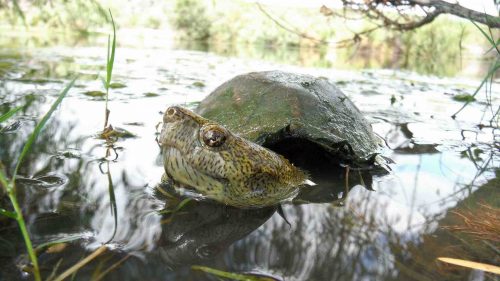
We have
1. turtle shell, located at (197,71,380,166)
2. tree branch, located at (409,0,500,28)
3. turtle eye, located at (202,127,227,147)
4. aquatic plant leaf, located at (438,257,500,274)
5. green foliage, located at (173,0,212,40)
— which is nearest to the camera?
aquatic plant leaf, located at (438,257,500,274)

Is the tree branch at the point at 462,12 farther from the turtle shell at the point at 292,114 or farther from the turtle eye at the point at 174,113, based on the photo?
the turtle eye at the point at 174,113

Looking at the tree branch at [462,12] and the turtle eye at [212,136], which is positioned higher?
the tree branch at [462,12]

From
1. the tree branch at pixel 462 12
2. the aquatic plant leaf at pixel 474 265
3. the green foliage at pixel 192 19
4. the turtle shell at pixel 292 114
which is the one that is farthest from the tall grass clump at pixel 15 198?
the green foliage at pixel 192 19

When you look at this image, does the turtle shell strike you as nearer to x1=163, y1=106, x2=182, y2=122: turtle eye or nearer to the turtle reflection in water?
the turtle reflection in water

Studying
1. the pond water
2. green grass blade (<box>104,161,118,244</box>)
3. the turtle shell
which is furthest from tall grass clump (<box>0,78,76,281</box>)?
the turtle shell

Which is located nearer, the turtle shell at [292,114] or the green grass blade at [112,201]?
the green grass blade at [112,201]

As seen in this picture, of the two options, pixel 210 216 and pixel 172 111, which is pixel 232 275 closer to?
pixel 210 216

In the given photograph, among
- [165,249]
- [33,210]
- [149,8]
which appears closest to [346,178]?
[165,249]

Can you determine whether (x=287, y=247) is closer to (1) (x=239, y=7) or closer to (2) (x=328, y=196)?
(2) (x=328, y=196)
